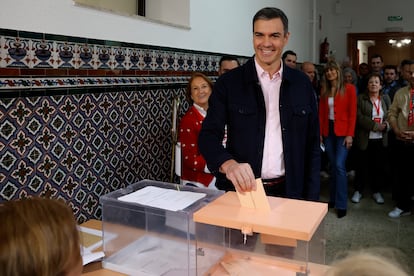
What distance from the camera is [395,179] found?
16.7 ft

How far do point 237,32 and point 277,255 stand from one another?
315cm

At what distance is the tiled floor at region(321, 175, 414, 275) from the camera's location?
150 inches

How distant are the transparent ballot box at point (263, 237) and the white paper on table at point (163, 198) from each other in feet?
0.38

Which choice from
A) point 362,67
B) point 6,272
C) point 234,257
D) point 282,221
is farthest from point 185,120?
point 362,67

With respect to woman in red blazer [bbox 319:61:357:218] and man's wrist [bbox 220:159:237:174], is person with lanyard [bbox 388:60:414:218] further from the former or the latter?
man's wrist [bbox 220:159:237:174]

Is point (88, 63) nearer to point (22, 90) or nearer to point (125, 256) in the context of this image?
point (22, 90)

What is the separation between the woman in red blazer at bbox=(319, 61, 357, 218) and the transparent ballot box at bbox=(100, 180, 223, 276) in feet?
10.4

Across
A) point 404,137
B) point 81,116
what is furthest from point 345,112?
point 81,116

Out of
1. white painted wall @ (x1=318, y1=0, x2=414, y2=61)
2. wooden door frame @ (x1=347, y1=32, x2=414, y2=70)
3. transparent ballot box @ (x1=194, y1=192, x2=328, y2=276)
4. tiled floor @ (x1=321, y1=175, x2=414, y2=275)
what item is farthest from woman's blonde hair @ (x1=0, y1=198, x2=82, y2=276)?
wooden door frame @ (x1=347, y1=32, x2=414, y2=70)

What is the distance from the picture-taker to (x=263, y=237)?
144cm

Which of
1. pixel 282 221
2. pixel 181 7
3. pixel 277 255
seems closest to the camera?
pixel 282 221

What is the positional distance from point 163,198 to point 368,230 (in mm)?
3140

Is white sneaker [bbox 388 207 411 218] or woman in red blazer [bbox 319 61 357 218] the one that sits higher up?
woman in red blazer [bbox 319 61 357 218]

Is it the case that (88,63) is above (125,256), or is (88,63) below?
above
